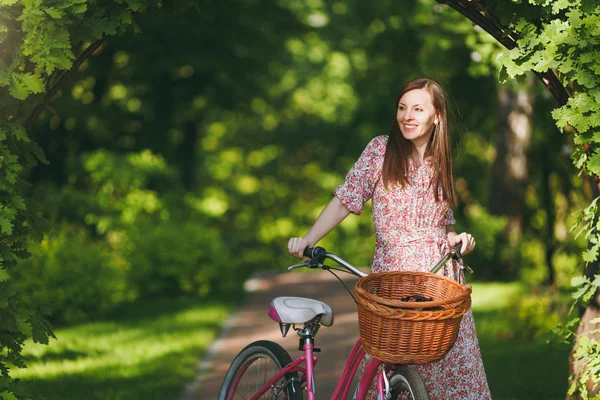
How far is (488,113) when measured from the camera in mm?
14484

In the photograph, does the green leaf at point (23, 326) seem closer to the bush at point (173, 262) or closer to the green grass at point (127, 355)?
the green grass at point (127, 355)

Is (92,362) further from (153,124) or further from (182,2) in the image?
(153,124)

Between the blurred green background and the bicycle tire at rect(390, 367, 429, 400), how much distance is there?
280 cm

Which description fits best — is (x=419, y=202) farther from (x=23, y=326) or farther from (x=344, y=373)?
(x=23, y=326)

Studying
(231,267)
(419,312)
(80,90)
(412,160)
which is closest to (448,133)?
(412,160)

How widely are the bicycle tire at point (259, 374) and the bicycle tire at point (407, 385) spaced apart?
1.70 feet

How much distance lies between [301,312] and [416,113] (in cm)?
105

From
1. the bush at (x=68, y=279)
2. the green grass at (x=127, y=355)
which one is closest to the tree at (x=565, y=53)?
the green grass at (x=127, y=355)

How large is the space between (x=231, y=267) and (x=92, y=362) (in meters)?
4.88

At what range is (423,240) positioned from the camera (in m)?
4.10

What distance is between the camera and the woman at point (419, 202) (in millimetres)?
4047

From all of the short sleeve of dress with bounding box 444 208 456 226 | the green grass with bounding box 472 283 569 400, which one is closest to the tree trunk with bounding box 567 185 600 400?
the green grass with bounding box 472 283 569 400

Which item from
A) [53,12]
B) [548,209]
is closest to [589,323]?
[53,12]

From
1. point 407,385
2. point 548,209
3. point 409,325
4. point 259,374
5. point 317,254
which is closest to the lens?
point 409,325
